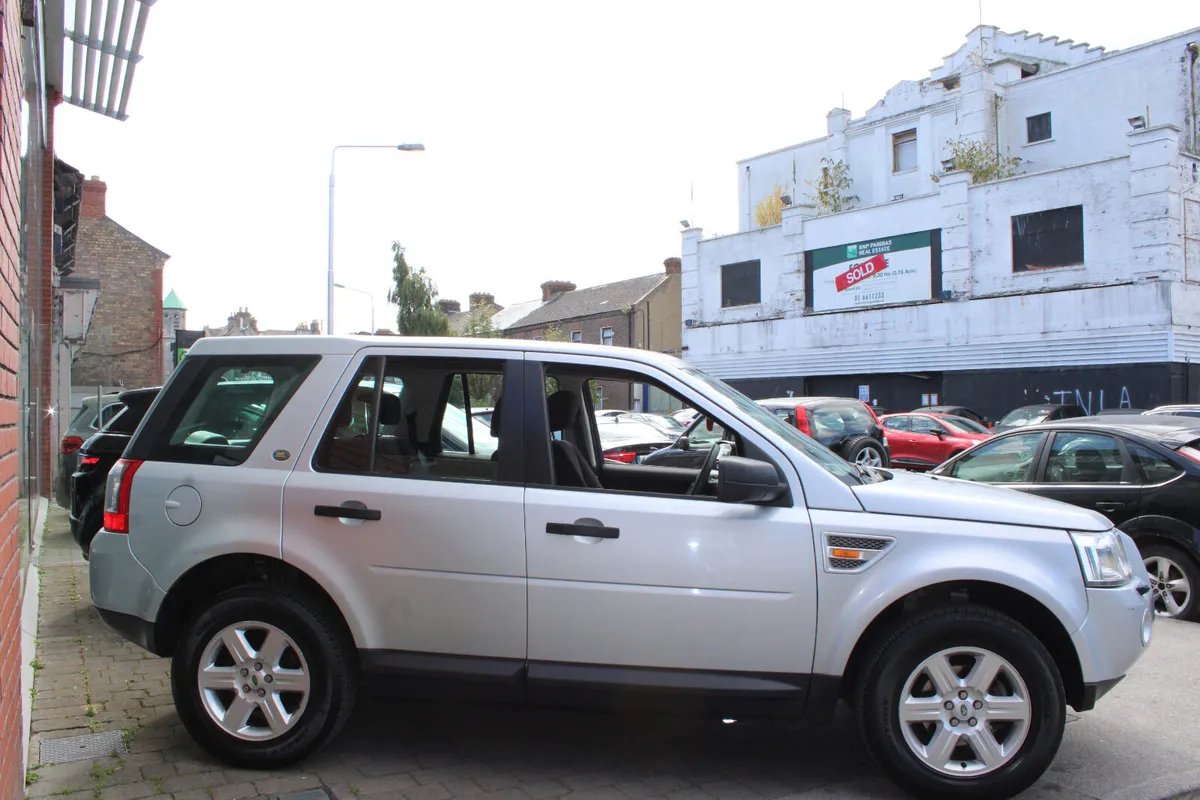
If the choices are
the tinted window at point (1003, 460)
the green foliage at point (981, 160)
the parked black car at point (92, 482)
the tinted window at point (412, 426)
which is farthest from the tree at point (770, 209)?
the tinted window at point (412, 426)

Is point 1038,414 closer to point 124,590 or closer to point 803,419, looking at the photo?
point 803,419

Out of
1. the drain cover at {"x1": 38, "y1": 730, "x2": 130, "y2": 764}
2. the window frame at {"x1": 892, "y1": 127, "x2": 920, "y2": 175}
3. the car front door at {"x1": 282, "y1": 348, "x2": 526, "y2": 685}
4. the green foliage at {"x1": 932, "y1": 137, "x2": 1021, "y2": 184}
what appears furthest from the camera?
the window frame at {"x1": 892, "y1": 127, "x2": 920, "y2": 175}

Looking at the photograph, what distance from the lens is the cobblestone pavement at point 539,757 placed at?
3896 mm

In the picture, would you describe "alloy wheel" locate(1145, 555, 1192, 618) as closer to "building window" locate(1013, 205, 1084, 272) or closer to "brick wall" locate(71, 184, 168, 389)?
"building window" locate(1013, 205, 1084, 272)

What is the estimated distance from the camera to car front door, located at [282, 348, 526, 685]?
394cm

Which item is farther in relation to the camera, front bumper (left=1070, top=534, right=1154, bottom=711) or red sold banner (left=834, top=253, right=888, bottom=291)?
red sold banner (left=834, top=253, right=888, bottom=291)

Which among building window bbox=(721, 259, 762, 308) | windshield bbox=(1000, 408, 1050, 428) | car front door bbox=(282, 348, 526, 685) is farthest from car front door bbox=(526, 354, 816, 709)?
building window bbox=(721, 259, 762, 308)

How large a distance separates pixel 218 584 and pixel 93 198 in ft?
86.7

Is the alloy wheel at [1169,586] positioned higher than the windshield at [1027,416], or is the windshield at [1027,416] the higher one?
the windshield at [1027,416]

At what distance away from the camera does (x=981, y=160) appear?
35.2m

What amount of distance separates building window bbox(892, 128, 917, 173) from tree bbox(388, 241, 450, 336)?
1999cm

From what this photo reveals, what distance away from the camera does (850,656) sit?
3.88m

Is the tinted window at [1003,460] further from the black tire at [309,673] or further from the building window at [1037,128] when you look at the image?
the building window at [1037,128]

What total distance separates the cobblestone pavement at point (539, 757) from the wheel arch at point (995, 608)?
0.48 meters
